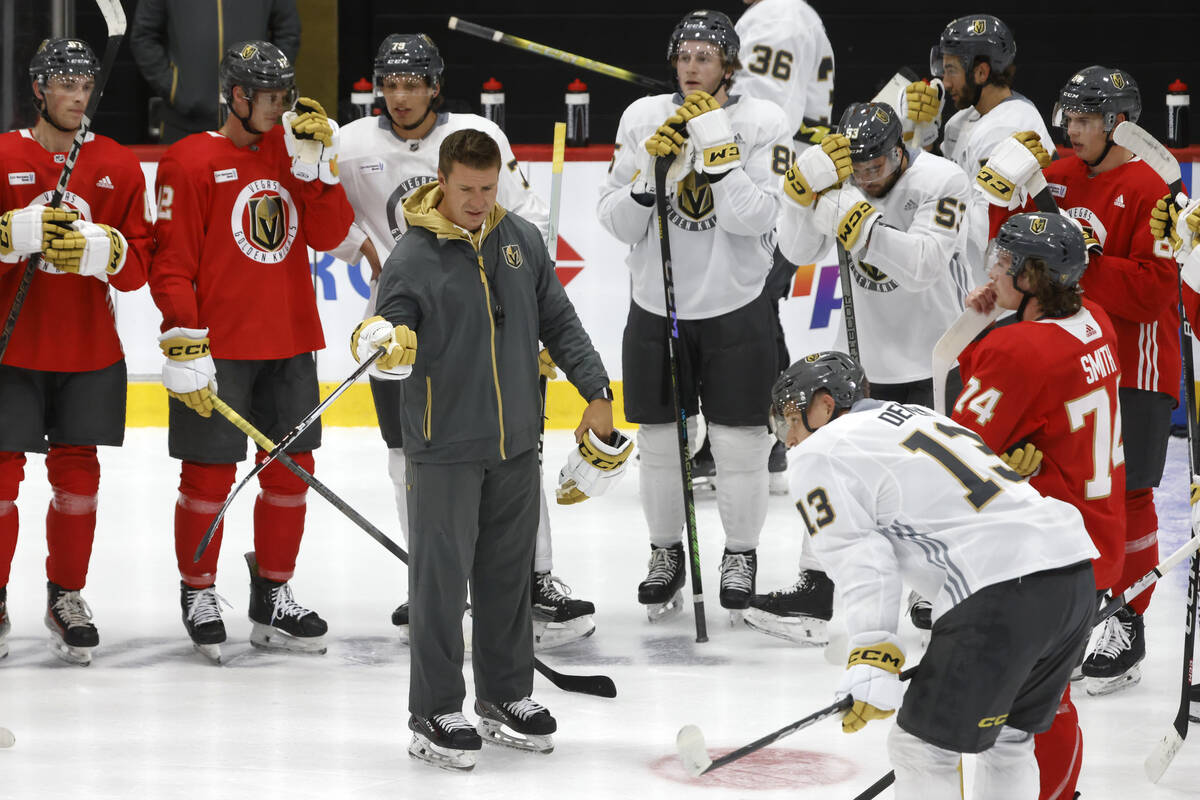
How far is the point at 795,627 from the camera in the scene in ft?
15.5

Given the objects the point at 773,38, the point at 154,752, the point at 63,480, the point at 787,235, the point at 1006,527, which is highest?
the point at 773,38

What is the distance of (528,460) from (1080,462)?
1202mm

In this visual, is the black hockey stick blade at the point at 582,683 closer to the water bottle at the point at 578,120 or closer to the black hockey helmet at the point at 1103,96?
the black hockey helmet at the point at 1103,96

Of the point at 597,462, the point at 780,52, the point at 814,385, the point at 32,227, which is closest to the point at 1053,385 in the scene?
the point at 814,385

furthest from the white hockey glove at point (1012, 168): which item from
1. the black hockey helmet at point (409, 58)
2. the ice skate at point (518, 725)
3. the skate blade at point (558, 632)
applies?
the ice skate at point (518, 725)

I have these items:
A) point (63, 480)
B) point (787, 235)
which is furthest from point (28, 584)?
point (787, 235)

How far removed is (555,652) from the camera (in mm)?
4684

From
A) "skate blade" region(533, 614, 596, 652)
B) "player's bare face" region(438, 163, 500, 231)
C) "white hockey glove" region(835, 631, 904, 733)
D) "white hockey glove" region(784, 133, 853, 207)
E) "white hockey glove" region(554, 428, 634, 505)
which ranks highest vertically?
"white hockey glove" region(784, 133, 853, 207)

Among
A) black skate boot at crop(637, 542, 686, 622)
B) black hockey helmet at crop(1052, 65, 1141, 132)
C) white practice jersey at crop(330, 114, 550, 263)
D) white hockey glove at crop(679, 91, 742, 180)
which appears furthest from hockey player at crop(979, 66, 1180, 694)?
white practice jersey at crop(330, 114, 550, 263)

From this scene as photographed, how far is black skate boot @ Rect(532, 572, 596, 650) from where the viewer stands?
4.71 meters

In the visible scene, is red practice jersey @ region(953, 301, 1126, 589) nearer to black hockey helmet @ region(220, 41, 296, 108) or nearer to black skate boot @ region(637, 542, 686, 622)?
black skate boot @ region(637, 542, 686, 622)

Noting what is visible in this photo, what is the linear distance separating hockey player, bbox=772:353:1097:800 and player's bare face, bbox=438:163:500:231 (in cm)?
106

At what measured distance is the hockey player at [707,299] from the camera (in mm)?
4723

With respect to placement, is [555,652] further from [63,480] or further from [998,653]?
[998,653]
